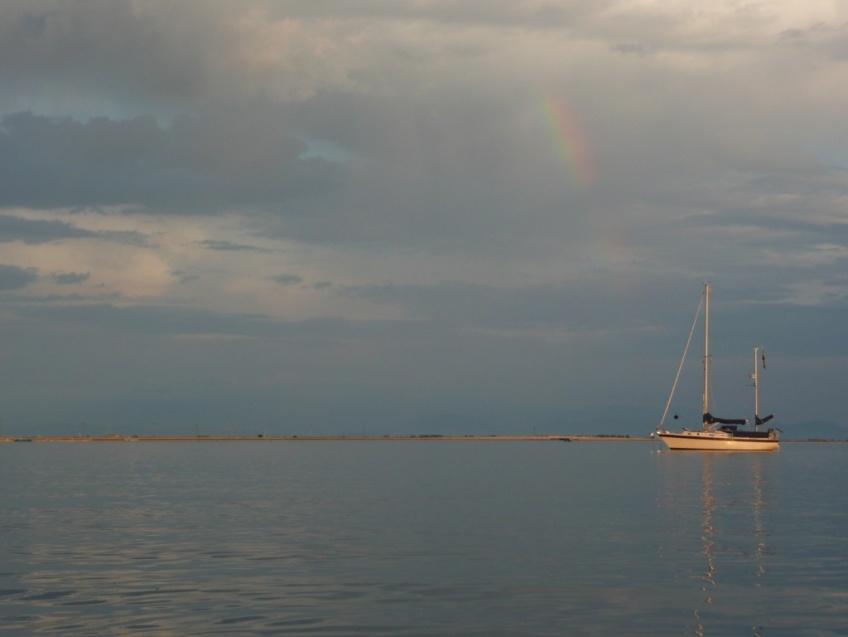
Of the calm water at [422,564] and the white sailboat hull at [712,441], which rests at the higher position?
the white sailboat hull at [712,441]

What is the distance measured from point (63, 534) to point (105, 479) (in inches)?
2053

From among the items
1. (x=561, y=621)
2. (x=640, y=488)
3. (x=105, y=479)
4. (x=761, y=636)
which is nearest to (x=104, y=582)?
(x=561, y=621)

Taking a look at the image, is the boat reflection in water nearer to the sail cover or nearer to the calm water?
the calm water

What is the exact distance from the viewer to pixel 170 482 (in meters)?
93.9

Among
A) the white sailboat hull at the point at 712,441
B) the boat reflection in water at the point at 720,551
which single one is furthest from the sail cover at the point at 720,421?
the boat reflection in water at the point at 720,551

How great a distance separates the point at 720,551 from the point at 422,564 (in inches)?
492

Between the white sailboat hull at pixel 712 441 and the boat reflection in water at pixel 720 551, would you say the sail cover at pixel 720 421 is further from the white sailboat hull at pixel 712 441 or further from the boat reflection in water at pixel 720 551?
the boat reflection in water at pixel 720 551

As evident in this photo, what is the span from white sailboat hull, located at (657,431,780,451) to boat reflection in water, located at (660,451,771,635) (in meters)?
77.6

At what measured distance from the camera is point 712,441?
166500 millimetres

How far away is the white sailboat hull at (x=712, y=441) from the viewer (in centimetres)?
16588

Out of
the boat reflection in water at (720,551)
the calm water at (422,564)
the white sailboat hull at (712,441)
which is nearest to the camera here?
the calm water at (422,564)

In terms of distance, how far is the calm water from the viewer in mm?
28906

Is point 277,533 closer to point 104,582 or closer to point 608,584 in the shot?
point 104,582

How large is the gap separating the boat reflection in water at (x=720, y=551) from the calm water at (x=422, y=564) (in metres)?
0.12
